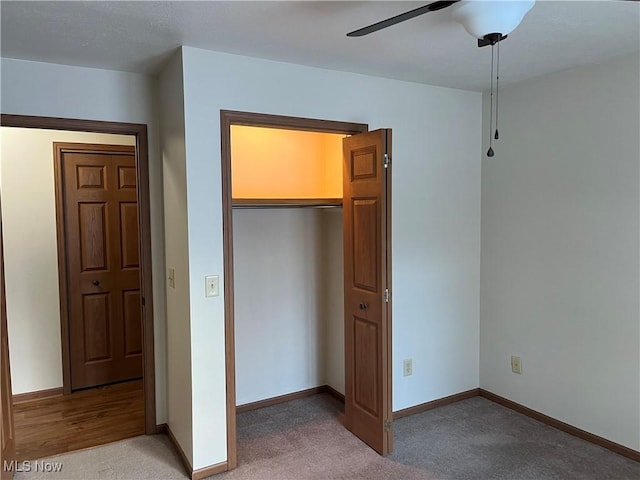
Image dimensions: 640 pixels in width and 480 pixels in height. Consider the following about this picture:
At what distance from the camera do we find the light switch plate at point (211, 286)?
2645mm

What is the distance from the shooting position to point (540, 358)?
3.31m

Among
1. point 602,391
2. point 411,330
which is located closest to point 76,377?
point 411,330

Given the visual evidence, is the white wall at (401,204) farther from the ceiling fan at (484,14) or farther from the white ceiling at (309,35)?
the ceiling fan at (484,14)

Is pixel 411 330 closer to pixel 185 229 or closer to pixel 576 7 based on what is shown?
pixel 185 229

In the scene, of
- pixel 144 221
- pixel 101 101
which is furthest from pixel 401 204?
pixel 101 101

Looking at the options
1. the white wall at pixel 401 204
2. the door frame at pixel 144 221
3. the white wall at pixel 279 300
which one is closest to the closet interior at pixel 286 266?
the white wall at pixel 279 300

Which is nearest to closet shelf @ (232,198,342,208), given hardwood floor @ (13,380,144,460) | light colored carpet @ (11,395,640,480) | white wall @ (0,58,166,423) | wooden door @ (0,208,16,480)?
A: white wall @ (0,58,166,423)

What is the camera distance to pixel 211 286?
2.66 metres

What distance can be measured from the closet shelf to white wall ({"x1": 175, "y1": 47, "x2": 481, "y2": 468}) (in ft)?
1.44

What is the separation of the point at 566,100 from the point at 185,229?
98.9 inches

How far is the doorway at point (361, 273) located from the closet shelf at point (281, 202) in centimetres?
2

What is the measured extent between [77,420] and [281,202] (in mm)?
2180

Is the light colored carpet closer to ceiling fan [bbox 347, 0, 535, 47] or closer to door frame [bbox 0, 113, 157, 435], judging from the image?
door frame [bbox 0, 113, 157, 435]

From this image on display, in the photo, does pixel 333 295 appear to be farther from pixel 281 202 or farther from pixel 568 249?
pixel 568 249
